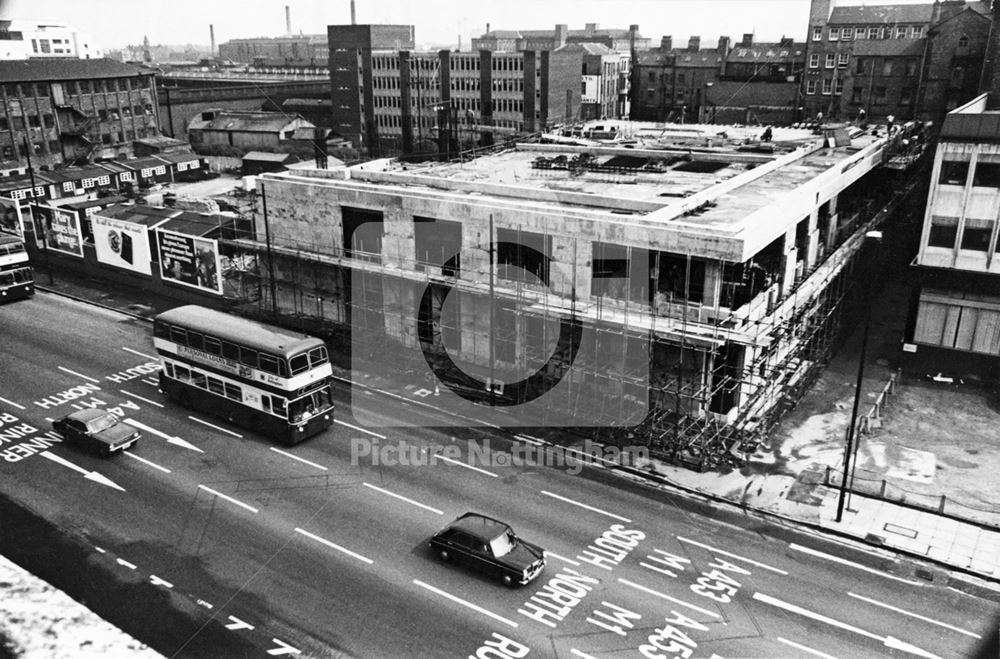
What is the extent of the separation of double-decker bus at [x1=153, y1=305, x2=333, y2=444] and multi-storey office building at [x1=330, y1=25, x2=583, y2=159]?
64066mm

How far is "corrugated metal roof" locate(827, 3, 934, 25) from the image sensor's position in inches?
3290

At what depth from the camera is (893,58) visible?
248 feet

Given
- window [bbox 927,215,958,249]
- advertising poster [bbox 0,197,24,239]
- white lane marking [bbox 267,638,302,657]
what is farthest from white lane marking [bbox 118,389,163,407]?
window [bbox 927,215,958,249]

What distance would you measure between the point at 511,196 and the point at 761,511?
19431 millimetres

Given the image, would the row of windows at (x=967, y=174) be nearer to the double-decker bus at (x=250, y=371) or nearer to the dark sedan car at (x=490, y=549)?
the dark sedan car at (x=490, y=549)

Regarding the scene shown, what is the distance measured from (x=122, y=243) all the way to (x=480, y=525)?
1585 inches

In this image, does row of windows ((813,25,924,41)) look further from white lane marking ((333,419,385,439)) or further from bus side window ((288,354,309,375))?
bus side window ((288,354,309,375))

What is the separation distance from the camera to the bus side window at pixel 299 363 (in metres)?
29.8

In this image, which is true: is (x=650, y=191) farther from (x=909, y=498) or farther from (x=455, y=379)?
(x=909, y=498)

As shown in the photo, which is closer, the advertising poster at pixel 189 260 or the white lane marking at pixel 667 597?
the white lane marking at pixel 667 597

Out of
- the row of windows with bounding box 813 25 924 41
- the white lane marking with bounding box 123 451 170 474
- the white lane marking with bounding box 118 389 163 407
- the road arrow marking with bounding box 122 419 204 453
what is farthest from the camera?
the row of windows with bounding box 813 25 924 41

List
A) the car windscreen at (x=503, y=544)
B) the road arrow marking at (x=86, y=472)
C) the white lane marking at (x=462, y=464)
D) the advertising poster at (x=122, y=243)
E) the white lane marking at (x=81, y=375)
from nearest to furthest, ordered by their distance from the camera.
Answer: the car windscreen at (x=503, y=544) < the road arrow marking at (x=86, y=472) < the white lane marking at (x=462, y=464) < the white lane marking at (x=81, y=375) < the advertising poster at (x=122, y=243)

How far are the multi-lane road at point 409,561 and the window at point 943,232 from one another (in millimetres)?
21587

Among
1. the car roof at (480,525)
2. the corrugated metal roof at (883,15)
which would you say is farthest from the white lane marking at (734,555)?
the corrugated metal roof at (883,15)
